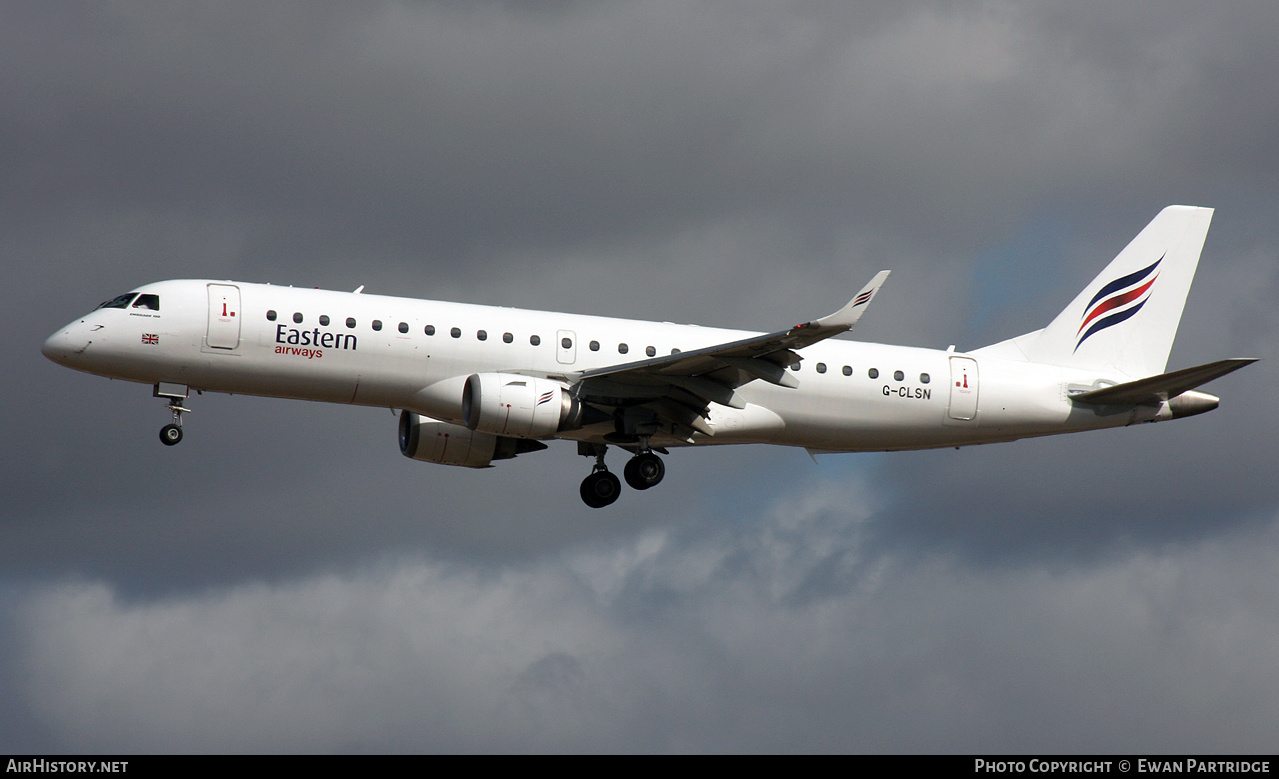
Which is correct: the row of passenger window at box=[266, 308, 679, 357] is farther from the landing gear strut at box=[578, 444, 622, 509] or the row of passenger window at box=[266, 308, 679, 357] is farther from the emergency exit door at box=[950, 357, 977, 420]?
the emergency exit door at box=[950, 357, 977, 420]

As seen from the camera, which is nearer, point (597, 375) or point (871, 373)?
point (597, 375)

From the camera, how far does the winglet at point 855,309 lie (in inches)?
1403

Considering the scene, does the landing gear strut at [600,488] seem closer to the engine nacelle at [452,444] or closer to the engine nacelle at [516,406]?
the engine nacelle at [452,444]

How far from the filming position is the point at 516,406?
3941cm

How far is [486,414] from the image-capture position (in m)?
39.1

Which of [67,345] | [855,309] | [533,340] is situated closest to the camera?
[855,309]

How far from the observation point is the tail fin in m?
47.0

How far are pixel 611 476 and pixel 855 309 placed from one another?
34.2 feet

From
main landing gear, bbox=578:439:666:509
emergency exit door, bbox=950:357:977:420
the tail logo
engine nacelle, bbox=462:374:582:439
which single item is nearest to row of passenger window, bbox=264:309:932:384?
emergency exit door, bbox=950:357:977:420

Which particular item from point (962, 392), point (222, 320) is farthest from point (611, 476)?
point (222, 320)

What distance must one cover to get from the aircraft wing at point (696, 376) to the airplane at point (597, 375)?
5cm

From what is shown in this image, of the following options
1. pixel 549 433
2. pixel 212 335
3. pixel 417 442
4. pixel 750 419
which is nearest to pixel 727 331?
pixel 750 419

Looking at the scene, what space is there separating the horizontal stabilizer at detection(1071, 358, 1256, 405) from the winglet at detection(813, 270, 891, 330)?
10268 millimetres

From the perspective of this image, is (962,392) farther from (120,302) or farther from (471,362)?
(120,302)
